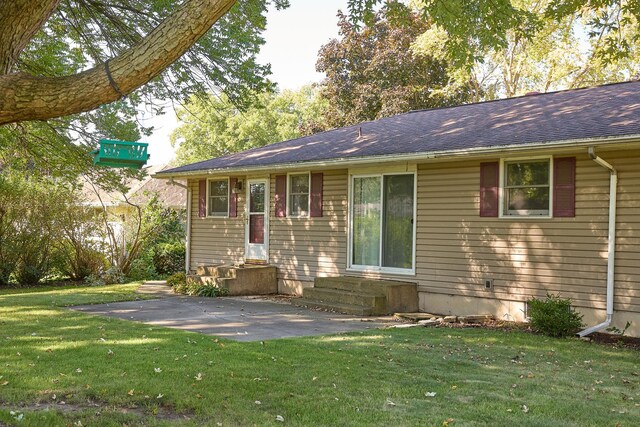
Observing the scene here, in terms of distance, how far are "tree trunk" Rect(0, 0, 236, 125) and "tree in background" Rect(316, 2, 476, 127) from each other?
21.1 meters

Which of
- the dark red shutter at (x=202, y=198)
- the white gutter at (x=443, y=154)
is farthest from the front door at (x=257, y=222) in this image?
the dark red shutter at (x=202, y=198)

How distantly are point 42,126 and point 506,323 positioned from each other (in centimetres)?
920

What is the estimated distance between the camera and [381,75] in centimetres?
2642

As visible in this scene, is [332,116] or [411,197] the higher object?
[332,116]

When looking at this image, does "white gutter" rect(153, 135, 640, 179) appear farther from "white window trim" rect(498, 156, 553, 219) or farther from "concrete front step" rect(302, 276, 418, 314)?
"concrete front step" rect(302, 276, 418, 314)

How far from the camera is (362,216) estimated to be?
476 inches

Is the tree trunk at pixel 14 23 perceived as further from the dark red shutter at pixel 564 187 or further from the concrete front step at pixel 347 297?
the dark red shutter at pixel 564 187

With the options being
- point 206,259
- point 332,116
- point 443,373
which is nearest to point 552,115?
point 443,373

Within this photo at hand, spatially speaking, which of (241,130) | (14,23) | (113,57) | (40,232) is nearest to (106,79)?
(14,23)

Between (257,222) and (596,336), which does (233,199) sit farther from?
(596,336)

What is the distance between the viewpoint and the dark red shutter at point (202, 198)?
15.8m

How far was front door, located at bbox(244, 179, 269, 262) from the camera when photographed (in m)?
14.1

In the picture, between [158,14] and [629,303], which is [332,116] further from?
[629,303]

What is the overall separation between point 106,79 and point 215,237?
38.4ft
